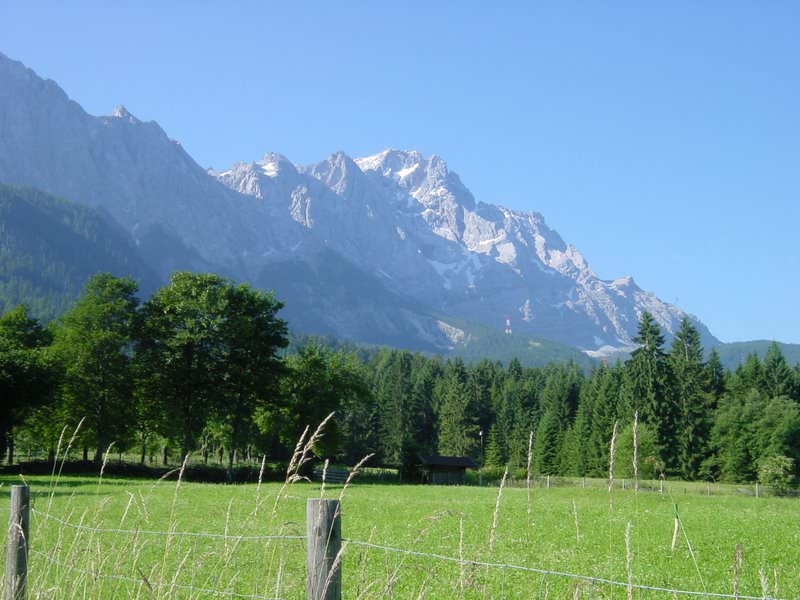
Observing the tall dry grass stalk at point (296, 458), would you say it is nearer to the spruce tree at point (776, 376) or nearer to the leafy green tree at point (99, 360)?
the leafy green tree at point (99, 360)

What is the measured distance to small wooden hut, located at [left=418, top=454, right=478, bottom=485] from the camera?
6925 centimetres

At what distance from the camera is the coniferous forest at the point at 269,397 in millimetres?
45406

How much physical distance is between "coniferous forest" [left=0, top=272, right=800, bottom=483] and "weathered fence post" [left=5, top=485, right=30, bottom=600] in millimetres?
18027

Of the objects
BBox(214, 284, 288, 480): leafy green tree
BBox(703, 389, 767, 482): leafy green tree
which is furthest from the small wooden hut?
BBox(703, 389, 767, 482): leafy green tree

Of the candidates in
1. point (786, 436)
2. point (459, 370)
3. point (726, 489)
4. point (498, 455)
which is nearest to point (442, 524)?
point (726, 489)

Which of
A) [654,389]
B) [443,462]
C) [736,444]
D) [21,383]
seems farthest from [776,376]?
[21,383]

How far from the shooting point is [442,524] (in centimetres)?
2127

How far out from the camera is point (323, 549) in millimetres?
3623

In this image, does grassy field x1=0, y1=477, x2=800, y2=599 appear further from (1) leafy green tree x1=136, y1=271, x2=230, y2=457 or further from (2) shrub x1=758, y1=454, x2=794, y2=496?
(2) shrub x1=758, y1=454, x2=794, y2=496

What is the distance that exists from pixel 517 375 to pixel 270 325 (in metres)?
95.0

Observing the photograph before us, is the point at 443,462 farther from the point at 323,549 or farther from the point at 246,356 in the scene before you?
the point at 323,549

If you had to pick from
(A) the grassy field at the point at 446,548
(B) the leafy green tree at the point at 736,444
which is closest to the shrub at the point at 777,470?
(B) the leafy green tree at the point at 736,444

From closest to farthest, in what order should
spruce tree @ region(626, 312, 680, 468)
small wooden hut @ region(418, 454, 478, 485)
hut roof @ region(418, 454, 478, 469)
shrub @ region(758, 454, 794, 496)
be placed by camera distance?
shrub @ region(758, 454, 794, 496) < spruce tree @ region(626, 312, 680, 468) < small wooden hut @ region(418, 454, 478, 485) < hut roof @ region(418, 454, 478, 469)

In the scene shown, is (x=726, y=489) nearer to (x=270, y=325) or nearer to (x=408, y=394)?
(x=270, y=325)
